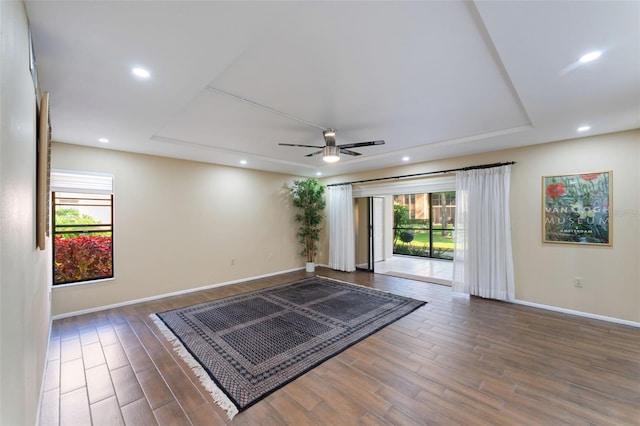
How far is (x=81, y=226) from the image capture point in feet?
13.2

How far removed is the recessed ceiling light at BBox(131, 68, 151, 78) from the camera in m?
2.03

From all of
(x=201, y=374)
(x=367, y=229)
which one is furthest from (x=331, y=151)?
(x=367, y=229)

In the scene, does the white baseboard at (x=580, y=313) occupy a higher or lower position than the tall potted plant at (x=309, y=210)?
lower

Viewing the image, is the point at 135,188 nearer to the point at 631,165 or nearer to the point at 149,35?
the point at 149,35

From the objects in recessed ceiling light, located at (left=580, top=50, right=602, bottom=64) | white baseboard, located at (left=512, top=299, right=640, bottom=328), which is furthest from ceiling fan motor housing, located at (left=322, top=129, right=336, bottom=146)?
white baseboard, located at (left=512, top=299, right=640, bottom=328)

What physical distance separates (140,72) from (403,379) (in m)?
3.33

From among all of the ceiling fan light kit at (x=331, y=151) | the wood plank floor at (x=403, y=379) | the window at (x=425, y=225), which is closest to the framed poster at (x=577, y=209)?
the wood plank floor at (x=403, y=379)

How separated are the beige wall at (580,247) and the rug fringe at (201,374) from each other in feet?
14.6

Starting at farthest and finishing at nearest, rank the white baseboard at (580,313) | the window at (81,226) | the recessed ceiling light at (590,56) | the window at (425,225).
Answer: the window at (425,225), the window at (81,226), the white baseboard at (580,313), the recessed ceiling light at (590,56)

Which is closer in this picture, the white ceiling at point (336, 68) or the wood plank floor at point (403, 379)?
the white ceiling at point (336, 68)

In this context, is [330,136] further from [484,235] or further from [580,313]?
[580,313]

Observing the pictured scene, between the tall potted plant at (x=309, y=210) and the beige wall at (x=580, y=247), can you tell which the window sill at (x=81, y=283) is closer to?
the tall potted plant at (x=309, y=210)

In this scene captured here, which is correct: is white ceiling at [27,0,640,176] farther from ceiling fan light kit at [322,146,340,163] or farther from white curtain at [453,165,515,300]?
white curtain at [453,165,515,300]

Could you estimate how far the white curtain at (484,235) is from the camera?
432 centimetres
